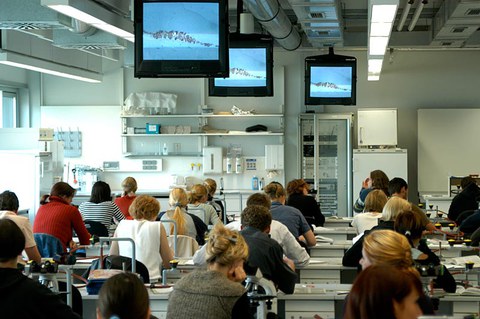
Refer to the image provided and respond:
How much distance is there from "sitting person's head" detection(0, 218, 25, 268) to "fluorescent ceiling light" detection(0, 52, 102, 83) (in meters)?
7.36

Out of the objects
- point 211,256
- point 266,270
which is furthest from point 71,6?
point 211,256

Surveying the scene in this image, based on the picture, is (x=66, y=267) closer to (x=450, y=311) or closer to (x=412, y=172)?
(x=450, y=311)

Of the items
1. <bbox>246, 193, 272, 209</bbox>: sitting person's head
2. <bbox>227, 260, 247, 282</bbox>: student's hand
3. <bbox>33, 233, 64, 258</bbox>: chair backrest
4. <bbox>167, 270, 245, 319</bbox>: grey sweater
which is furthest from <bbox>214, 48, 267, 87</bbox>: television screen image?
<bbox>167, 270, 245, 319</bbox>: grey sweater

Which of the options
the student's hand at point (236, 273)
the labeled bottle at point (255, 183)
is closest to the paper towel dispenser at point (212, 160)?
the labeled bottle at point (255, 183)

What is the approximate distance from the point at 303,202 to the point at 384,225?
13.0 ft

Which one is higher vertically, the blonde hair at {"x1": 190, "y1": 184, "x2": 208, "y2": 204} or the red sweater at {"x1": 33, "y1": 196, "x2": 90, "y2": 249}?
the blonde hair at {"x1": 190, "y1": 184, "x2": 208, "y2": 204}

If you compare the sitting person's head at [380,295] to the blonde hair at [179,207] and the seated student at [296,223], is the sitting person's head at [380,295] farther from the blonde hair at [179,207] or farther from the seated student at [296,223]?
the blonde hair at [179,207]

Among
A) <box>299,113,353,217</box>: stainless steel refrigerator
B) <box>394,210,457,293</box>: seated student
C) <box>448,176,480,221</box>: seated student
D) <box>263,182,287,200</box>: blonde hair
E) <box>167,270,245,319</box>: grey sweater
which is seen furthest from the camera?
<box>299,113,353,217</box>: stainless steel refrigerator

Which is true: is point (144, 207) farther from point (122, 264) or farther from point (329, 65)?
point (329, 65)

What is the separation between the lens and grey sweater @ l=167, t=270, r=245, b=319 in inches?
154

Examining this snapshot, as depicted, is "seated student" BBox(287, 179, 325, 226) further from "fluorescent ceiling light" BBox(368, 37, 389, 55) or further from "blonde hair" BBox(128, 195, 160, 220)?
"blonde hair" BBox(128, 195, 160, 220)

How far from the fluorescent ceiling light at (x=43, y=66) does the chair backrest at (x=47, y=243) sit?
3.53m

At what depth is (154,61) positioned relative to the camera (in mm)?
6863

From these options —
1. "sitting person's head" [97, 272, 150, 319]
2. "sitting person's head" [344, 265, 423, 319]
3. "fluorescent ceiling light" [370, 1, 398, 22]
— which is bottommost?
"sitting person's head" [97, 272, 150, 319]
